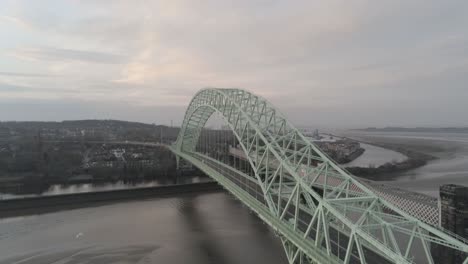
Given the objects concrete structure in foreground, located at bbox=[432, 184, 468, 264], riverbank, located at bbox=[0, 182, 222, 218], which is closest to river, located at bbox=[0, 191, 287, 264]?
riverbank, located at bbox=[0, 182, 222, 218]

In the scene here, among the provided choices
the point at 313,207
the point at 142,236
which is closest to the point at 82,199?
the point at 142,236

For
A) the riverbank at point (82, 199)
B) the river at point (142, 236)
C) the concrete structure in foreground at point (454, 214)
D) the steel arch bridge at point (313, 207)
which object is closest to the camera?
the steel arch bridge at point (313, 207)

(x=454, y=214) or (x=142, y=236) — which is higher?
(x=454, y=214)

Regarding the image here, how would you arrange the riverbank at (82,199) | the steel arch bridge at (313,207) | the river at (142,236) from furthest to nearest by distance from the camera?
1. the riverbank at (82,199)
2. the river at (142,236)
3. the steel arch bridge at (313,207)

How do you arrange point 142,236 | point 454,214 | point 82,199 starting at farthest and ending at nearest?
point 82,199 → point 142,236 → point 454,214

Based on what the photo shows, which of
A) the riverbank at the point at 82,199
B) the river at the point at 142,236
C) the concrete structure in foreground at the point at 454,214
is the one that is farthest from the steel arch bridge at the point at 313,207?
the riverbank at the point at 82,199

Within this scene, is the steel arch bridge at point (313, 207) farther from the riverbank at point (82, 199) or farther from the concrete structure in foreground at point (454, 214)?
the riverbank at point (82, 199)

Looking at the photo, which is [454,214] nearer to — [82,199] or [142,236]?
[142,236]

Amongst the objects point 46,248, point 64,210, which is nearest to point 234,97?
point 46,248

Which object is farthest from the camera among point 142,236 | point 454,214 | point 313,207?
point 142,236

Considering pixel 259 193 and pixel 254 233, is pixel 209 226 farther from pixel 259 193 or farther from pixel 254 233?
pixel 259 193
